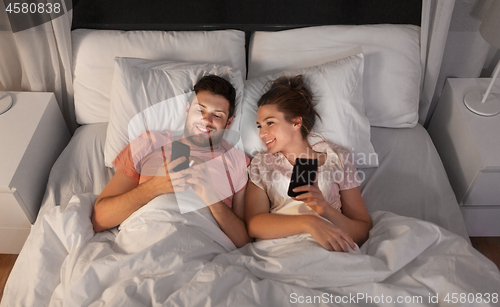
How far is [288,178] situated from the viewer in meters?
1.24

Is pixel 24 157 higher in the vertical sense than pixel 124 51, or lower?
lower

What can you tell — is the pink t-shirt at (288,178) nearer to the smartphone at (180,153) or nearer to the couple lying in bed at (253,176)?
the couple lying in bed at (253,176)

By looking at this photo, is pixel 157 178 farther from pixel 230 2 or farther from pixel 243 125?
pixel 230 2

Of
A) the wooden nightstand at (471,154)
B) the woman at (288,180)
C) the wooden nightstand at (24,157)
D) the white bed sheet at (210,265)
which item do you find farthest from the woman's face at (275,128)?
the wooden nightstand at (24,157)

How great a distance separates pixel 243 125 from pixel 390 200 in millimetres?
623

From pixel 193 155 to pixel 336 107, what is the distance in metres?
0.58

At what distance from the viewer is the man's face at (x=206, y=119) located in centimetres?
120

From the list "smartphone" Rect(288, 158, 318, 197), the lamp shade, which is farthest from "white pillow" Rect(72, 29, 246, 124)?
the lamp shade

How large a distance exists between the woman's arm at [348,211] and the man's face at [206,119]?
351mm

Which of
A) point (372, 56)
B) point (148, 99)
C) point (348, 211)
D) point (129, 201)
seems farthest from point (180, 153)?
point (372, 56)

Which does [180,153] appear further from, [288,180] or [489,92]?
[489,92]

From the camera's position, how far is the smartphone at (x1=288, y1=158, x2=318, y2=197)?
1.10 m

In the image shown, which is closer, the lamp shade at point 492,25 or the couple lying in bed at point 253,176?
the couple lying in bed at point 253,176

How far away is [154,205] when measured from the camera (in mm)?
1101
